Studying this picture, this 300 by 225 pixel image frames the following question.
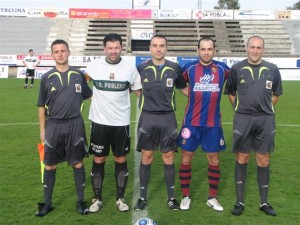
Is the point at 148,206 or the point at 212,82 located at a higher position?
the point at 212,82

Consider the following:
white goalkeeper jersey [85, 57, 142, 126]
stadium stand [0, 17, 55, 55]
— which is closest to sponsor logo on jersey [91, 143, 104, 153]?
white goalkeeper jersey [85, 57, 142, 126]

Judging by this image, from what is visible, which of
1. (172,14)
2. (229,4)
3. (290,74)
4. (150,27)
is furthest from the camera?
(229,4)

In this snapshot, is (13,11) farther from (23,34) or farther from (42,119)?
(42,119)

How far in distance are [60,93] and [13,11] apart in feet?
121

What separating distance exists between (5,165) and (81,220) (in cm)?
253

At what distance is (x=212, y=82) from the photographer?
170 inches

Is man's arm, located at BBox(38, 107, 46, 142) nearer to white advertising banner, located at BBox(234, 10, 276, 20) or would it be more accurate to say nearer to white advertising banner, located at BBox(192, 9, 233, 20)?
white advertising banner, located at BBox(192, 9, 233, 20)

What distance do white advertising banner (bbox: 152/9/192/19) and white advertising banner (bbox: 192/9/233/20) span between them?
2.37ft

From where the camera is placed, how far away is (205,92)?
432 cm

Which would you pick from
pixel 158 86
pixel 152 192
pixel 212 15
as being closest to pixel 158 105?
pixel 158 86

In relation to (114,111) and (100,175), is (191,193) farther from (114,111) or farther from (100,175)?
(114,111)

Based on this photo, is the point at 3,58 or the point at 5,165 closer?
the point at 5,165

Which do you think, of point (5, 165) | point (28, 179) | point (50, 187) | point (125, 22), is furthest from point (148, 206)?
point (125, 22)

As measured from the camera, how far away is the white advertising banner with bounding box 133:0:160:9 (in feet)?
123
